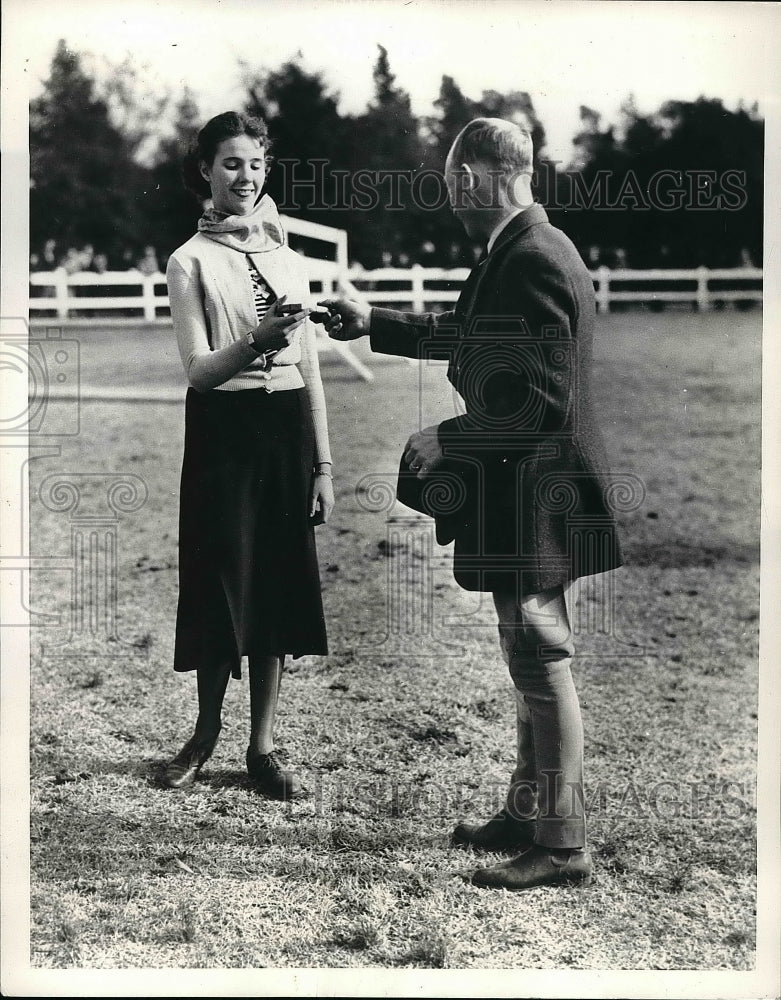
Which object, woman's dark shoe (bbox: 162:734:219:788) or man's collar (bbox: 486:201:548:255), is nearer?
man's collar (bbox: 486:201:548:255)

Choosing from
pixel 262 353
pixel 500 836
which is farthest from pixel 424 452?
pixel 500 836

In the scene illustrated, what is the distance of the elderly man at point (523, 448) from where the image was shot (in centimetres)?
384

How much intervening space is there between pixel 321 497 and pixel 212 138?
1359 millimetres

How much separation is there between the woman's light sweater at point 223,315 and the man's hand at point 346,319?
0.09 meters

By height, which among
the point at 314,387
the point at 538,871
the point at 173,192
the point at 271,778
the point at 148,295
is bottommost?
the point at 538,871

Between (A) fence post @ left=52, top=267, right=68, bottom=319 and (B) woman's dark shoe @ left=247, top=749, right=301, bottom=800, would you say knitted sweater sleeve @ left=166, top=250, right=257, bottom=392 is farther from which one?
(B) woman's dark shoe @ left=247, top=749, right=301, bottom=800

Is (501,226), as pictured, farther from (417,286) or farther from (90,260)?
(90,260)

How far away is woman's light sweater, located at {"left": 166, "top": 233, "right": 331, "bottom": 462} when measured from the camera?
3.94 m

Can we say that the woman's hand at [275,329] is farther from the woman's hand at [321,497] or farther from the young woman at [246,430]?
the woman's hand at [321,497]

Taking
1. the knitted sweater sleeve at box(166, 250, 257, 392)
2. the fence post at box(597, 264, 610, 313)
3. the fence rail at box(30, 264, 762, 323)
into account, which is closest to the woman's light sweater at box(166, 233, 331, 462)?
the knitted sweater sleeve at box(166, 250, 257, 392)

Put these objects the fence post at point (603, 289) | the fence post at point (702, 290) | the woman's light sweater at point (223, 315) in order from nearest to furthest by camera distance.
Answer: the woman's light sweater at point (223, 315) → the fence post at point (603, 289) → the fence post at point (702, 290)

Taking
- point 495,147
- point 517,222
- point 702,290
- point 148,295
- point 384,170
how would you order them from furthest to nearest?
point 702,290, point 148,295, point 384,170, point 495,147, point 517,222

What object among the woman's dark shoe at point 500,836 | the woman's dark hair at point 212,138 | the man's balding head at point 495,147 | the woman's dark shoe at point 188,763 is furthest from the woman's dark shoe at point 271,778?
the man's balding head at point 495,147

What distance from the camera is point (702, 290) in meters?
4.36
